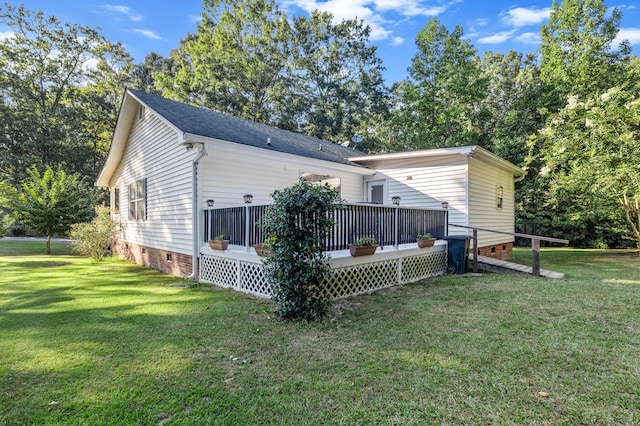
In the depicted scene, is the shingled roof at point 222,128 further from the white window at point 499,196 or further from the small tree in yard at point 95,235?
the white window at point 499,196

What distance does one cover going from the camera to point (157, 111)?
8.23m

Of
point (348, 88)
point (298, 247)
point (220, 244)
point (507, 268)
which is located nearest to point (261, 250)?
point (298, 247)

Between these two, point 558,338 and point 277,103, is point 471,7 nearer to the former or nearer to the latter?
point 558,338

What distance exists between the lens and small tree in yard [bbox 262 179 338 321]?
4387mm

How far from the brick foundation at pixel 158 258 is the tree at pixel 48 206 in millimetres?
3135

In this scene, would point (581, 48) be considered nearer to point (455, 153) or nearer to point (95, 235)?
point (455, 153)

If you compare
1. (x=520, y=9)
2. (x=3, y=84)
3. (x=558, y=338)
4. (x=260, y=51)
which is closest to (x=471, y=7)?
(x=520, y=9)

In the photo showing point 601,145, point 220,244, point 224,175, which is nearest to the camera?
point 220,244

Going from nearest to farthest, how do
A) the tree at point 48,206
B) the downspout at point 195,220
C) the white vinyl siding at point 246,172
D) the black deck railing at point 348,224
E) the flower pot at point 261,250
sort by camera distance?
the flower pot at point 261,250 < the black deck railing at point 348,224 < the downspout at point 195,220 < the white vinyl siding at point 246,172 < the tree at point 48,206

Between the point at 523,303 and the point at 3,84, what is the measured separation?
3116cm

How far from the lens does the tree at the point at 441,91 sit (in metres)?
20.5

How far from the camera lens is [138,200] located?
1054 centimetres

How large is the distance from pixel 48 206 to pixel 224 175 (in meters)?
9.98

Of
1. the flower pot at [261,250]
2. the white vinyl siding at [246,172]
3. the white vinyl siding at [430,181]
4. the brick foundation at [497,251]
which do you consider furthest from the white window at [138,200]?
the brick foundation at [497,251]
